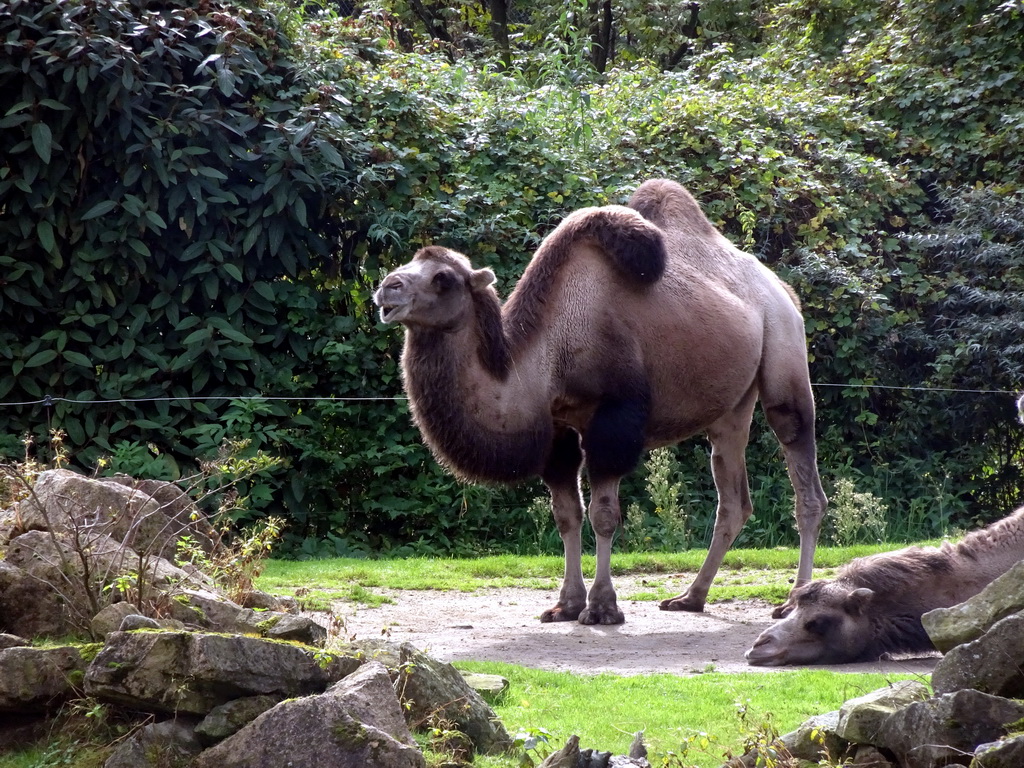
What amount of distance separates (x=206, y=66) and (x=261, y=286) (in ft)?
6.44

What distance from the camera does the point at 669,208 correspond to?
8.72 m

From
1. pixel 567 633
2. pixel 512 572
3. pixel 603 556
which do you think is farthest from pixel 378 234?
pixel 567 633

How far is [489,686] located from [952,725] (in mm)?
2069

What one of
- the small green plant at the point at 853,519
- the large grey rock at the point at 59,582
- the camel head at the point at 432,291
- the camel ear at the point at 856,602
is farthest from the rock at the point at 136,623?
the small green plant at the point at 853,519

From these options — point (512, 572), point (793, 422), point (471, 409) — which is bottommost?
point (512, 572)

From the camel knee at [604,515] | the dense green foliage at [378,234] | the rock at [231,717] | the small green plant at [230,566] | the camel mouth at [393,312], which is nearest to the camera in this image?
the rock at [231,717]

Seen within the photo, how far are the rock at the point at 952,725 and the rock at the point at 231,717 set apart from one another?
6.92ft

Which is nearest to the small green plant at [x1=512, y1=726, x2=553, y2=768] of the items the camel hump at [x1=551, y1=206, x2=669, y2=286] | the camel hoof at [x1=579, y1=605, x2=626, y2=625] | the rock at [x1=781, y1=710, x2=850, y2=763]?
the rock at [x1=781, y1=710, x2=850, y2=763]

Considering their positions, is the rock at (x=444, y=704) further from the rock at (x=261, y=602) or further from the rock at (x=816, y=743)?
the rock at (x=261, y=602)

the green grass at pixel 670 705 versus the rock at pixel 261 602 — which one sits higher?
the rock at pixel 261 602

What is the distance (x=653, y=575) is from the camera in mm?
9836

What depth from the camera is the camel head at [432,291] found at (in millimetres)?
6777

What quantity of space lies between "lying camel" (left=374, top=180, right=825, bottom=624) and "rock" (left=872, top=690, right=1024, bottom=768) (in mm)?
3576

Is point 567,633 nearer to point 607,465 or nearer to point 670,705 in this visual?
point 607,465
